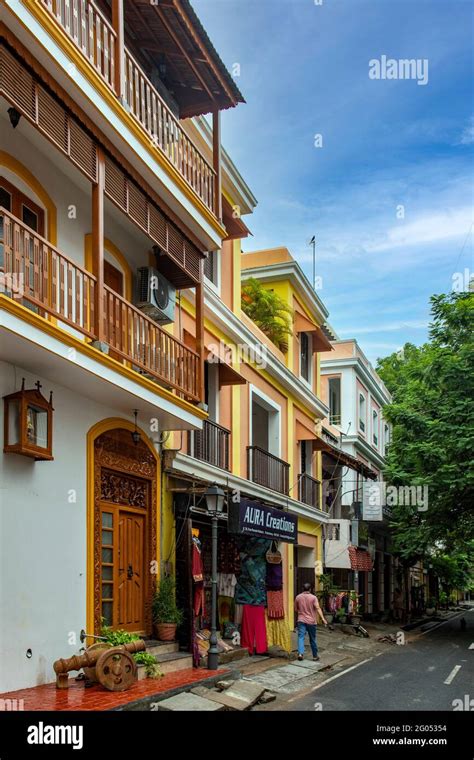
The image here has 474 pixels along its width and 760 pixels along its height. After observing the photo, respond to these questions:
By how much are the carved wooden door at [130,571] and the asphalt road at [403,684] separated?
2.65 metres

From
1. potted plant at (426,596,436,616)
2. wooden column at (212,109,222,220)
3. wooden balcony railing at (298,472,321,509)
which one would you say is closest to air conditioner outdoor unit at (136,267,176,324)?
wooden column at (212,109,222,220)

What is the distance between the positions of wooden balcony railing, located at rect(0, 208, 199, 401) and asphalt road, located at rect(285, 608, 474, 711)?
4.98 m

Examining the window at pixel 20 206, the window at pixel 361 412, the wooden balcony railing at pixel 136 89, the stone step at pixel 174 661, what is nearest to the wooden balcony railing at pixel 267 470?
the stone step at pixel 174 661

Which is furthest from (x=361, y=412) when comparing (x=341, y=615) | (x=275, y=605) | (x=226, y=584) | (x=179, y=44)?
(x=179, y=44)

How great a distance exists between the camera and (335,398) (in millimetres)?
33594

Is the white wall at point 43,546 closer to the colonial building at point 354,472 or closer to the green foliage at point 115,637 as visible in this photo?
the green foliage at point 115,637

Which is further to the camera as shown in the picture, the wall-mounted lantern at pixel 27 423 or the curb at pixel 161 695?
the wall-mounted lantern at pixel 27 423

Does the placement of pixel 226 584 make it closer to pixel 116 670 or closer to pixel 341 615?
pixel 116 670

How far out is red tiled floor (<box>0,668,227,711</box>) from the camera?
8734 millimetres

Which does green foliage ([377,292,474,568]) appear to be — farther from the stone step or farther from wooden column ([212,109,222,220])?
the stone step

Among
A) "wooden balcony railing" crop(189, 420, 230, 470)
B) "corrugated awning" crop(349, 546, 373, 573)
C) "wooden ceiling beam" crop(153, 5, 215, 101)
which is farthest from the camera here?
"corrugated awning" crop(349, 546, 373, 573)

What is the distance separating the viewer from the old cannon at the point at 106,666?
9625 millimetres

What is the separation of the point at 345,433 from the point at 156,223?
2132 cm
